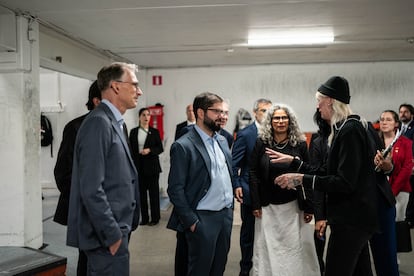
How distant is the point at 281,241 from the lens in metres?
2.93

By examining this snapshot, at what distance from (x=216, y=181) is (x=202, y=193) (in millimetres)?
130

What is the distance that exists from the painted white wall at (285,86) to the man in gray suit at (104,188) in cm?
577

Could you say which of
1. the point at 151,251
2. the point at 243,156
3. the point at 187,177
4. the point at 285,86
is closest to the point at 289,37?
the point at 285,86

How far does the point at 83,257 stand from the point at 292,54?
504 cm

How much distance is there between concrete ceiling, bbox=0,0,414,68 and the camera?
3.72 meters

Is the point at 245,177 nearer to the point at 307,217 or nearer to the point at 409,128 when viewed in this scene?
the point at 307,217

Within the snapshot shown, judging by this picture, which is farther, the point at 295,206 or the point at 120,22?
the point at 120,22

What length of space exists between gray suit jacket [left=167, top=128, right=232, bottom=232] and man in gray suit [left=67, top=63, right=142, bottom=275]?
52 cm

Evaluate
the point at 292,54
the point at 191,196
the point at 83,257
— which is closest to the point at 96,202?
the point at 191,196

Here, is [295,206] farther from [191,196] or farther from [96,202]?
[96,202]

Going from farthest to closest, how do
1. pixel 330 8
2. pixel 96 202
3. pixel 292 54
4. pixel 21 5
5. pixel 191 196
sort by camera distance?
1. pixel 292 54
2. pixel 330 8
3. pixel 21 5
4. pixel 191 196
5. pixel 96 202

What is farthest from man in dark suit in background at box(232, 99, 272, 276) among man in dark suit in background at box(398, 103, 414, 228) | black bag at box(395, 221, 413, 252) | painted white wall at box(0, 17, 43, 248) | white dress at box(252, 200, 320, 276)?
man in dark suit in background at box(398, 103, 414, 228)

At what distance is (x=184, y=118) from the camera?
7777mm

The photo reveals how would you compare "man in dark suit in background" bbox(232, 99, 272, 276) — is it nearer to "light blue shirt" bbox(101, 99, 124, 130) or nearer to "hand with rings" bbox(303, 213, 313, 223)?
"hand with rings" bbox(303, 213, 313, 223)
